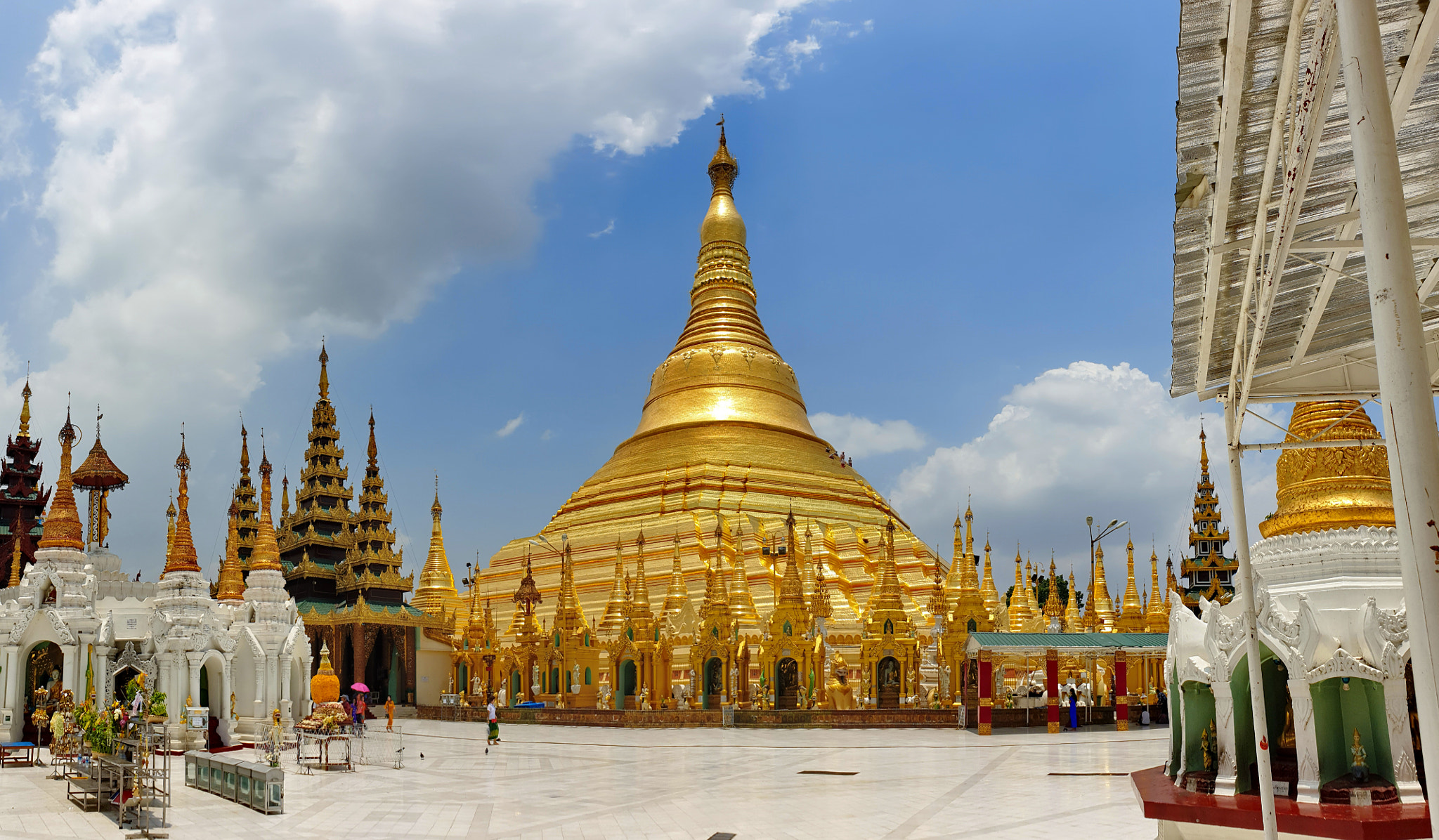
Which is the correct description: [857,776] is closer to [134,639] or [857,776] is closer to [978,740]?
[978,740]

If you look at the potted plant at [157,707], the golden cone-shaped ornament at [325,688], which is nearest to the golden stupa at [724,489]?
the golden cone-shaped ornament at [325,688]

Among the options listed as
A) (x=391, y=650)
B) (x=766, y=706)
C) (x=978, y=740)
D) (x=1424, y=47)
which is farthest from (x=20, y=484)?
(x=1424, y=47)

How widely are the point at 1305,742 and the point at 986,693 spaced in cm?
1812

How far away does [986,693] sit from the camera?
2866 centimetres

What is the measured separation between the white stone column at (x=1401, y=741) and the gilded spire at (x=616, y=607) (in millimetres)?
26883

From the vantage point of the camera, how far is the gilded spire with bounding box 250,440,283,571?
29.3 meters

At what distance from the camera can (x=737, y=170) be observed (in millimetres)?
56906

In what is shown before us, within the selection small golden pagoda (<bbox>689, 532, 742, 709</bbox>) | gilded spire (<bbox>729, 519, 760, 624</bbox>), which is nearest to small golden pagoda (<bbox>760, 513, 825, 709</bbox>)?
small golden pagoda (<bbox>689, 532, 742, 709</bbox>)

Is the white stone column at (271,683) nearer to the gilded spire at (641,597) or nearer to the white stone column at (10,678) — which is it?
the white stone column at (10,678)

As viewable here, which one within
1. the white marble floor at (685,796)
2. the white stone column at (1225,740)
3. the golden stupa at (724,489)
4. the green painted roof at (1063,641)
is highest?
the golden stupa at (724,489)

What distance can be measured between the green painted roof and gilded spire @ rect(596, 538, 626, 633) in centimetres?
1180

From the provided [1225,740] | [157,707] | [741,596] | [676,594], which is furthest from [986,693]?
[157,707]

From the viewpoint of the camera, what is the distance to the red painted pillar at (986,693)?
1101 inches

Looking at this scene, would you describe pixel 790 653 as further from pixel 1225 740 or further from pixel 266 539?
pixel 1225 740
